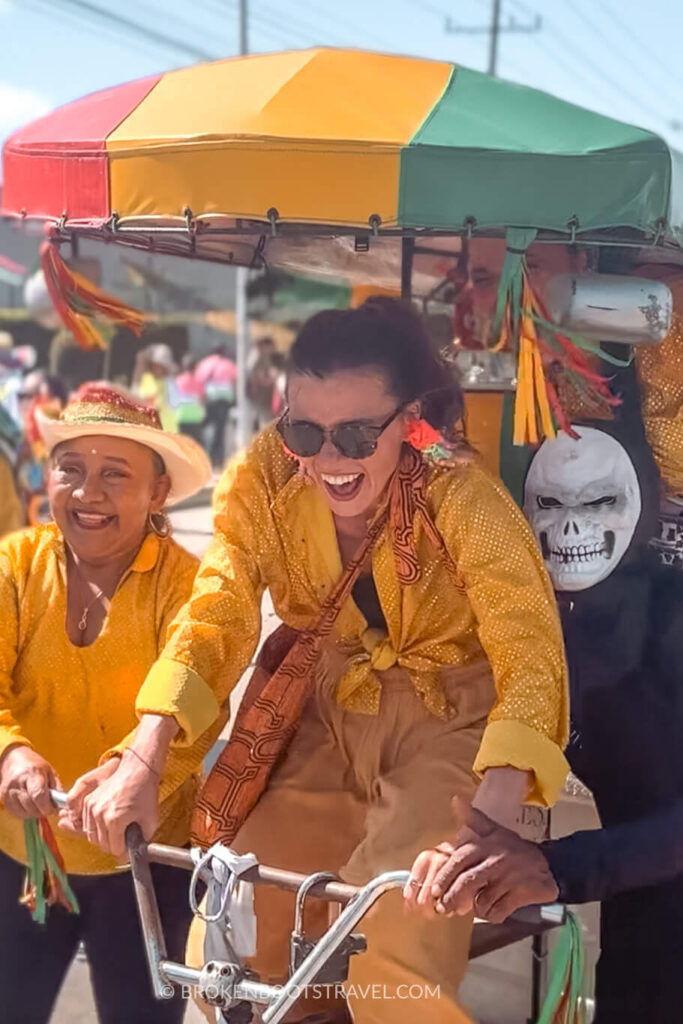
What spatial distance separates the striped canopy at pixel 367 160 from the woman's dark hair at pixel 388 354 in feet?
1.14

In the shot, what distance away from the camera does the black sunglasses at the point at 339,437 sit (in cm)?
204

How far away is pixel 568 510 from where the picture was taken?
7.18ft

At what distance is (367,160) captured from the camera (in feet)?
5.54

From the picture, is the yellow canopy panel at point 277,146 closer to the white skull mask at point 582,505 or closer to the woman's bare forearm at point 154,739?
the white skull mask at point 582,505

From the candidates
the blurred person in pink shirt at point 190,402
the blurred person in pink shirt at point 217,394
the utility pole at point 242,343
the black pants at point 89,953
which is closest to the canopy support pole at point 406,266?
the black pants at point 89,953

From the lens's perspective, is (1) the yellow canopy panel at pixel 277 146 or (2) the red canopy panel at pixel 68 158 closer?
(1) the yellow canopy panel at pixel 277 146

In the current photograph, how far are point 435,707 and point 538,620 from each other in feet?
1.07

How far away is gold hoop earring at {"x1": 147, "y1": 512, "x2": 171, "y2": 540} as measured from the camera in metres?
2.35

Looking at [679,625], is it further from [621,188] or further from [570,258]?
[621,188]

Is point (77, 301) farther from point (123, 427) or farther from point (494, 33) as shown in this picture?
point (494, 33)

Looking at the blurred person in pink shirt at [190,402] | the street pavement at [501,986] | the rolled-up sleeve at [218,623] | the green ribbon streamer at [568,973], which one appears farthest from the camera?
the blurred person in pink shirt at [190,402]

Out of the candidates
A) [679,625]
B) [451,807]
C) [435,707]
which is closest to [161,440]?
[435,707]

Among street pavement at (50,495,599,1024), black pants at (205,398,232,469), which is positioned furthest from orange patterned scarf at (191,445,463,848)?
black pants at (205,398,232,469)

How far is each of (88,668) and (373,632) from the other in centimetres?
59
